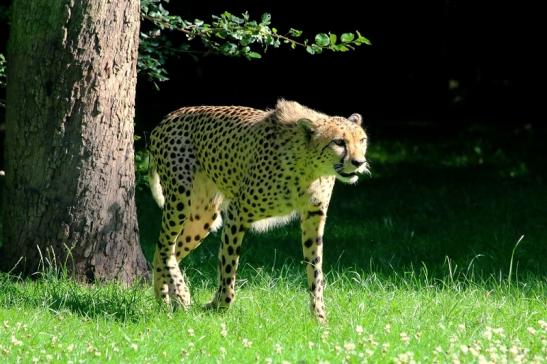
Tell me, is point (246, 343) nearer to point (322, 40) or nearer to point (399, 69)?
point (322, 40)

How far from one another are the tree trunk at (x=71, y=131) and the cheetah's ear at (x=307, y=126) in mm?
1252

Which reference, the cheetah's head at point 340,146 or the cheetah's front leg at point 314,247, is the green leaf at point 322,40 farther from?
the cheetah's front leg at point 314,247

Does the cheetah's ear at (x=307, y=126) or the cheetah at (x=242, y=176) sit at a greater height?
the cheetah's ear at (x=307, y=126)

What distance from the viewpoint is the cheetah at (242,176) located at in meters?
5.53

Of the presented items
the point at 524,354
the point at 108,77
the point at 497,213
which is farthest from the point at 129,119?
the point at 497,213

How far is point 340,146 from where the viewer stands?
538 cm

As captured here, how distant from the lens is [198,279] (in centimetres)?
693

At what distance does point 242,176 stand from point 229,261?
1.65 ft

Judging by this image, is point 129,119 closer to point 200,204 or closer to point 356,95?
point 200,204

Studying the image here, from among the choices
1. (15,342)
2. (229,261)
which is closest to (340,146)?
(229,261)

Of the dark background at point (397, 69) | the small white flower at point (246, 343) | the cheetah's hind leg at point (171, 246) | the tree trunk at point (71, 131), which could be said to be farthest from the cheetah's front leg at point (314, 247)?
the dark background at point (397, 69)

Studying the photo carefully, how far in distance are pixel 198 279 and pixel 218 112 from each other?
3.77 ft

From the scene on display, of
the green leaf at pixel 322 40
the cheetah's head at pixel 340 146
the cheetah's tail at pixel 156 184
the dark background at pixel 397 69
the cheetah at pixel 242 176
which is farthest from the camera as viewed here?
the dark background at pixel 397 69

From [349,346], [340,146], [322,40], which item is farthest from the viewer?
[322,40]
